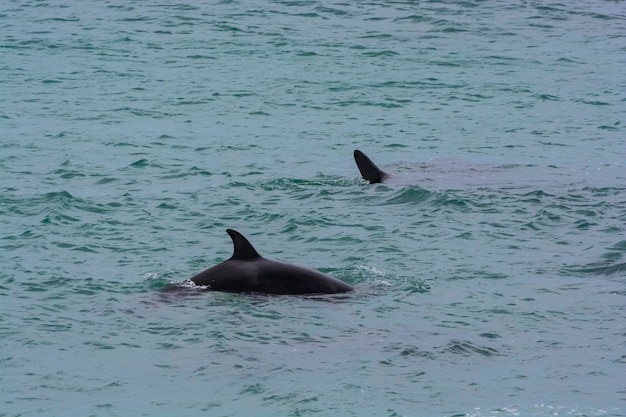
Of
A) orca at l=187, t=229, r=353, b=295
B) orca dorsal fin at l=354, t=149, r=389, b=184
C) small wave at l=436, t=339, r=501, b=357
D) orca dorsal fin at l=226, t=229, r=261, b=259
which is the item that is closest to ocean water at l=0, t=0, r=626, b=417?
small wave at l=436, t=339, r=501, b=357

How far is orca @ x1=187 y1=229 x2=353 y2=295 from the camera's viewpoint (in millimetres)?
16297

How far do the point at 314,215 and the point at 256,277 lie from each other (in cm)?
542

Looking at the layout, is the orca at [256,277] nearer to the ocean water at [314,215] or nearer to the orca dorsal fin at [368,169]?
the ocean water at [314,215]

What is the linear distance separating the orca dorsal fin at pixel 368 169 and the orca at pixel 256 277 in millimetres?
7753

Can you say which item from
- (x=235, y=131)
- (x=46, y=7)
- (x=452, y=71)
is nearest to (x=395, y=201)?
(x=235, y=131)

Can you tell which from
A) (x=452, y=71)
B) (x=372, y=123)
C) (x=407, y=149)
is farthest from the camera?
(x=452, y=71)

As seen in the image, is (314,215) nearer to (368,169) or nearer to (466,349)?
(368,169)

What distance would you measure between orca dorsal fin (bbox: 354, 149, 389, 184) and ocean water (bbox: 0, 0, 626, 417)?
350 millimetres

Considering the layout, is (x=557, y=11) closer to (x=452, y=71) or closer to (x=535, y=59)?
(x=535, y=59)

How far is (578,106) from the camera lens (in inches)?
1325

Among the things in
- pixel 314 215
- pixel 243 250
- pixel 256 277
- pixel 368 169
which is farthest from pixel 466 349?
pixel 368 169

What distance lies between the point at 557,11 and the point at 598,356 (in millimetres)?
35621

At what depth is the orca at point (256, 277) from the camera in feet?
53.5

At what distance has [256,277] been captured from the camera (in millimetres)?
16328
